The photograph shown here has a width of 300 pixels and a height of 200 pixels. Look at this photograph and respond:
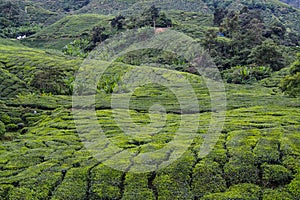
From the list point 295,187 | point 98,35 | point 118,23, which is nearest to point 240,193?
point 295,187

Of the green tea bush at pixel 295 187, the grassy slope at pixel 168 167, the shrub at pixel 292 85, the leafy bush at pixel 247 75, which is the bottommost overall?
the leafy bush at pixel 247 75

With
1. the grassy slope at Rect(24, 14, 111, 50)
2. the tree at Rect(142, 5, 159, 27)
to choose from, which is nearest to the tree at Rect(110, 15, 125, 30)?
the grassy slope at Rect(24, 14, 111, 50)

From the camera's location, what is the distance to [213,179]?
1719 cm

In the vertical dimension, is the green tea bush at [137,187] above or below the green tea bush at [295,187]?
below

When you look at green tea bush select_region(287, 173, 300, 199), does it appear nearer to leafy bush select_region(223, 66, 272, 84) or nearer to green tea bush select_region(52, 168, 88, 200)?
green tea bush select_region(52, 168, 88, 200)

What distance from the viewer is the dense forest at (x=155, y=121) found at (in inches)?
673

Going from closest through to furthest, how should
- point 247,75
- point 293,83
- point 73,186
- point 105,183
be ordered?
point 73,186, point 105,183, point 293,83, point 247,75

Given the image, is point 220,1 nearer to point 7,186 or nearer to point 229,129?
point 229,129

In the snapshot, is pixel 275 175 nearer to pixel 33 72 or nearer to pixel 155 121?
pixel 155 121

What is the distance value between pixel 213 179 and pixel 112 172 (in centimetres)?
542

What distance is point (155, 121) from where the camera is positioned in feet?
103

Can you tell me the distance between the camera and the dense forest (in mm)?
17094

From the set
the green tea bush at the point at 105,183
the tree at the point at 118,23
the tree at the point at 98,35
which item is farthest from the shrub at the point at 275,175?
the tree at the point at 118,23

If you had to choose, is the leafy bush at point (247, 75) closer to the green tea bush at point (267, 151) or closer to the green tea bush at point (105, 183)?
the green tea bush at point (267, 151)
